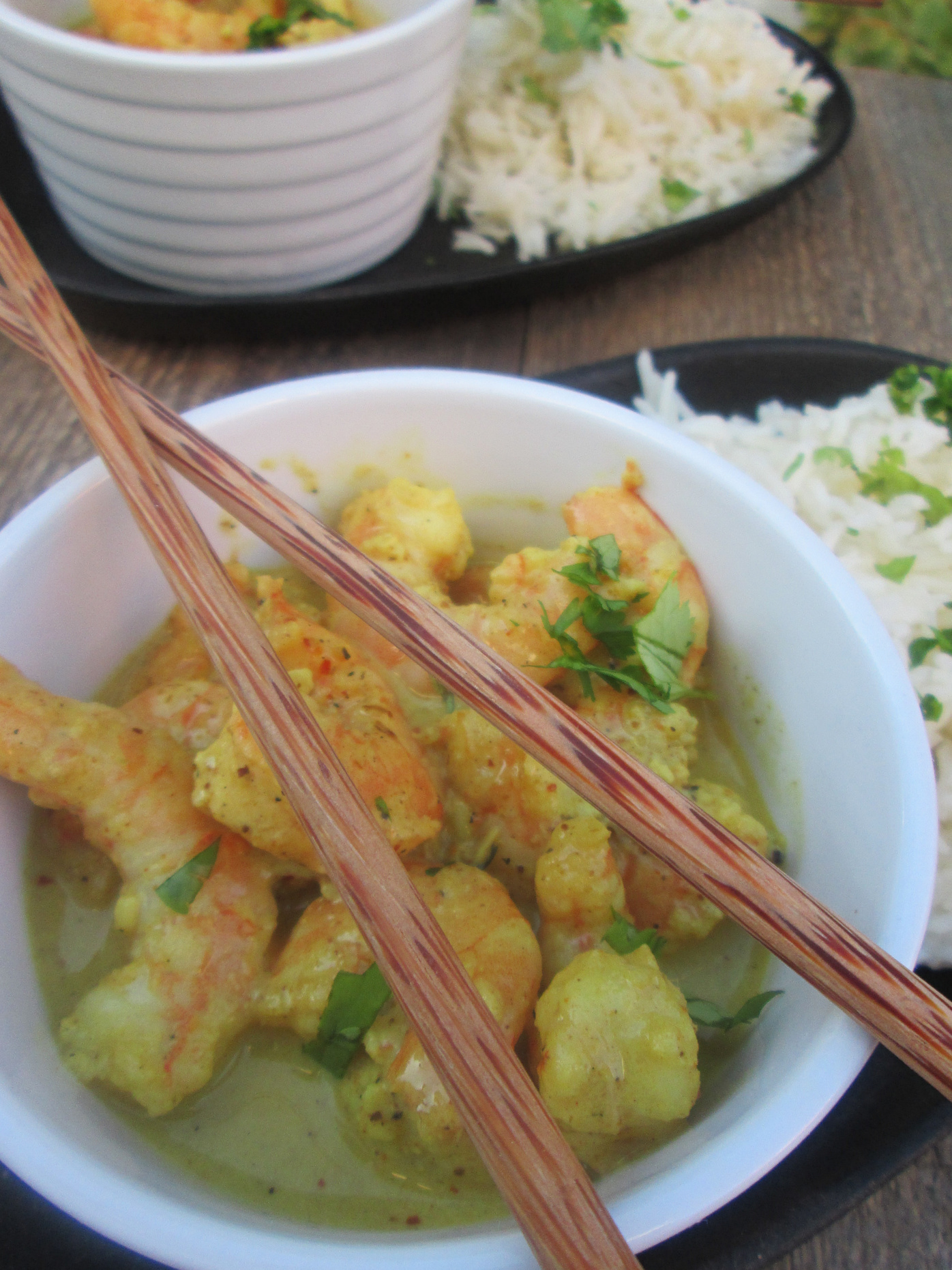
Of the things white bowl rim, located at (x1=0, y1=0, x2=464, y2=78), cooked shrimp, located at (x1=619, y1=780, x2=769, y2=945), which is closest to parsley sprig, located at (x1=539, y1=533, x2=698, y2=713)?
cooked shrimp, located at (x1=619, y1=780, x2=769, y2=945)

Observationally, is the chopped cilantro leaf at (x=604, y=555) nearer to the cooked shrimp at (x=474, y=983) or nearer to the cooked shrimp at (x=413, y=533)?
the cooked shrimp at (x=413, y=533)

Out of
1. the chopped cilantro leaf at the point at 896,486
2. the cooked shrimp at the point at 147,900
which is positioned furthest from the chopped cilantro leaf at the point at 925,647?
the cooked shrimp at the point at 147,900

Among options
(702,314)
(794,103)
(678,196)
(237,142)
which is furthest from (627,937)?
(794,103)

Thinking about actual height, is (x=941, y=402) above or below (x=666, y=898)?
below

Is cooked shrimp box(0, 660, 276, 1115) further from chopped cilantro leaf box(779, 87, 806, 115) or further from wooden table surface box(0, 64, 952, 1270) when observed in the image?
chopped cilantro leaf box(779, 87, 806, 115)

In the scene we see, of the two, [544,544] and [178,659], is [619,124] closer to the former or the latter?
[544,544]

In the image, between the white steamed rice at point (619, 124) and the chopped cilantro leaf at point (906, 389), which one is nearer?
the chopped cilantro leaf at point (906, 389)

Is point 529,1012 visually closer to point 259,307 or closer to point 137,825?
point 137,825
